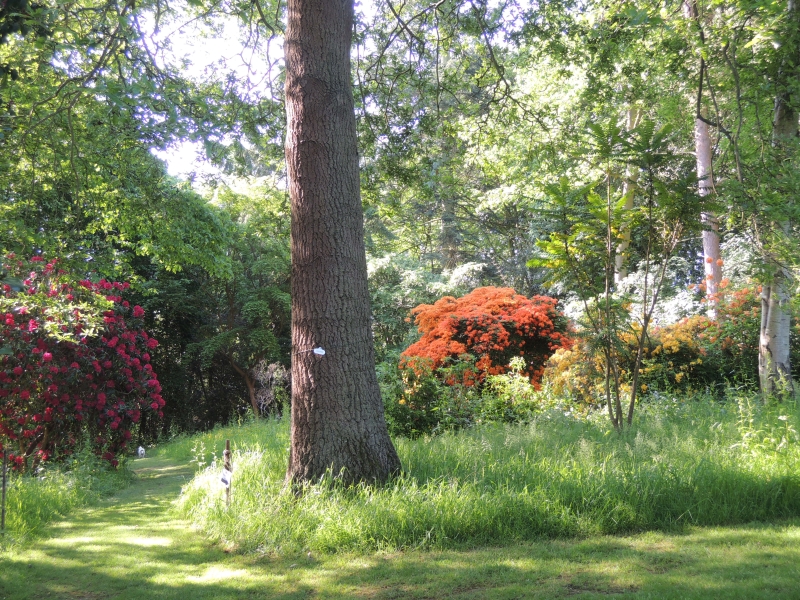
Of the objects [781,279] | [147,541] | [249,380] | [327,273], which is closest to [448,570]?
[327,273]

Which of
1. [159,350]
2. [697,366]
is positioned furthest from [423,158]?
[159,350]

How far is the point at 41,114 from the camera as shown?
280 inches

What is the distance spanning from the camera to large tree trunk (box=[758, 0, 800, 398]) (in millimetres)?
5672

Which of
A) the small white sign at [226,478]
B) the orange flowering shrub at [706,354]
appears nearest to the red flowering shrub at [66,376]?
the small white sign at [226,478]

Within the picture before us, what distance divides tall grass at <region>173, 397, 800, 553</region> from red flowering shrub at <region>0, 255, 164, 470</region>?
356 cm

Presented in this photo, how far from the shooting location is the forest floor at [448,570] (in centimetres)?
342

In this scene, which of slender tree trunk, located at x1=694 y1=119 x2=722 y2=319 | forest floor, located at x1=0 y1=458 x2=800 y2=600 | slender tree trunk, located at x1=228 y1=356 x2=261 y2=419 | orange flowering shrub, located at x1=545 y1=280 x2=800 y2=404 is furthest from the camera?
slender tree trunk, located at x1=228 y1=356 x2=261 y2=419

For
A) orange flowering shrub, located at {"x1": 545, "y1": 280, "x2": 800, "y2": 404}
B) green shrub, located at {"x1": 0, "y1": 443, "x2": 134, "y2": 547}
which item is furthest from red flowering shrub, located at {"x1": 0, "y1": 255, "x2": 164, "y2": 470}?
orange flowering shrub, located at {"x1": 545, "y1": 280, "x2": 800, "y2": 404}

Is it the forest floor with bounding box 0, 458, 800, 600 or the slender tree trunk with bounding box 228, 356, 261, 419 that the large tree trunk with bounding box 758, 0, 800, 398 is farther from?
the slender tree trunk with bounding box 228, 356, 261, 419

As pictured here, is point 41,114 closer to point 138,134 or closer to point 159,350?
point 138,134

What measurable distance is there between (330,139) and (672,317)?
1052cm

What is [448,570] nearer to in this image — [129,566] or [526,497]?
[526,497]

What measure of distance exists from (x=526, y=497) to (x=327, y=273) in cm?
246

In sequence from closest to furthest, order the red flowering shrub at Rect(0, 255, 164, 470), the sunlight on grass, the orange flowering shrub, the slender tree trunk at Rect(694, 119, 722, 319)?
the sunlight on grass < the red flowering shrub at Rect(0, 255, 164, 470) < the orange flowering shrub < the slender tree trunk at Rect(694, 119, 722, 319)
